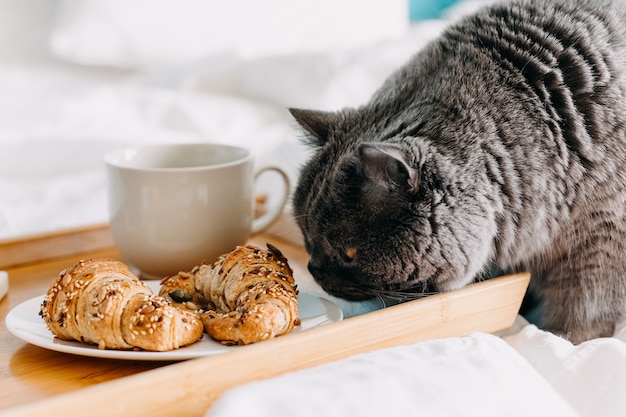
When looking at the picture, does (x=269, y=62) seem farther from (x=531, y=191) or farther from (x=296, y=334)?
(x=296, y=334)

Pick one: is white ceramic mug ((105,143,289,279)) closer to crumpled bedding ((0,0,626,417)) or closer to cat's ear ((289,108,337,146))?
cat's ear ((289,108,337,146))

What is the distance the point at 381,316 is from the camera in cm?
83

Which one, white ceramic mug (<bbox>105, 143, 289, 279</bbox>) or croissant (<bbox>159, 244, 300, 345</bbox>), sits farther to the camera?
white ceramic mug (<bbox>105, 143, 289, 279</bbox>)

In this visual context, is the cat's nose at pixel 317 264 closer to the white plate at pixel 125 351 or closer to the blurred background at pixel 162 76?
the white plate at pixel 125 351

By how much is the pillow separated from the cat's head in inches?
54.3

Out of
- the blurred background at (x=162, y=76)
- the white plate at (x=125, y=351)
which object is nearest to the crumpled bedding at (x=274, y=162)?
the blurred background at (x=162, y=76)

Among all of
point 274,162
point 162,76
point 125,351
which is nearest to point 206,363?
point 125,351

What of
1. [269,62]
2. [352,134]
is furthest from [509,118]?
[269,62]

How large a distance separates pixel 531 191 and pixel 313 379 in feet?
1.82

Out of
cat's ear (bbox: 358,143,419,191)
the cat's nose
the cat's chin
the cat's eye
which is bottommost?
the cat's chin

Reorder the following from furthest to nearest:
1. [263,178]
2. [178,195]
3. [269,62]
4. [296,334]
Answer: [269,62] → [263,178] → [178,195] → [296,334]

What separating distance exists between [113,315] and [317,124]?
0.53m

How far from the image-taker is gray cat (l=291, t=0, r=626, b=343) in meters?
0.98

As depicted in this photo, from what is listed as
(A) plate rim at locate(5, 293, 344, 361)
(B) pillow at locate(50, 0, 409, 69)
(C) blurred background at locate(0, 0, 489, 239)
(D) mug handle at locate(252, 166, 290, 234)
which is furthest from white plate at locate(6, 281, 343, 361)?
(B) pillow at locate(50, 0, 409, 69)
